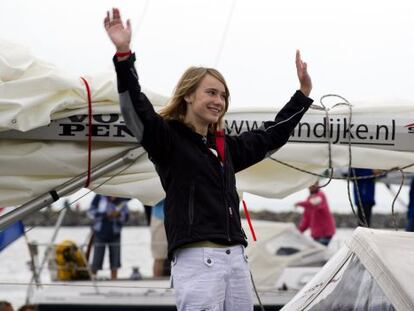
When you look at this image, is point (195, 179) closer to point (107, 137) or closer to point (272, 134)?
point (272, 134)

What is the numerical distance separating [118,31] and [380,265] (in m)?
1.49

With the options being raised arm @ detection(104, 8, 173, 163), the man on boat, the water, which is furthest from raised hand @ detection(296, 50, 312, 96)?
the man on boat

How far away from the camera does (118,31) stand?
3.77 m

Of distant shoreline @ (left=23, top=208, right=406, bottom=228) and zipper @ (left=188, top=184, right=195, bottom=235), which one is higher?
zipper @ (left=188, top=184, right=195, bottom=235)

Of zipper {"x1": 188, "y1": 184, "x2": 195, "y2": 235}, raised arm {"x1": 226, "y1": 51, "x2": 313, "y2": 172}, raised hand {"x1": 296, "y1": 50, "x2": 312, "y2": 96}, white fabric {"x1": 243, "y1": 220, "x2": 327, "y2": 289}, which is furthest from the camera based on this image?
white fabric {"x1": 243, "y1": 220, "x2": 327, "y2": 289}

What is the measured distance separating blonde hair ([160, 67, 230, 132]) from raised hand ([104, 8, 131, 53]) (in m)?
0.44

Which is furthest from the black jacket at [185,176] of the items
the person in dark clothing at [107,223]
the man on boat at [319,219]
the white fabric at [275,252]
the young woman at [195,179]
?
the man on boat at [319,219]

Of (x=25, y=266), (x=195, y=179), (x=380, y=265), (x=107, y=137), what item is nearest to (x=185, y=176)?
(x=195, y=179)

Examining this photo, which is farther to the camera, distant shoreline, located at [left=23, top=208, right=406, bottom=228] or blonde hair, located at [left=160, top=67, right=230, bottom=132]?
distant shoreline, located at [left=23, top=208, right=406, bottom=228]

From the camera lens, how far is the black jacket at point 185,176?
12.6ft

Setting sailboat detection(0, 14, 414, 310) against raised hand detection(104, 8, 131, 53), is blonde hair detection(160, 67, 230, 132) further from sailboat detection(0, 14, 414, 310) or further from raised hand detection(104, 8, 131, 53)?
sailboat detection(0, 14, 414, 310)

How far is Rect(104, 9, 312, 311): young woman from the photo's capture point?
383cm

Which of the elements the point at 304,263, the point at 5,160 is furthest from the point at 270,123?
the point at 304,263

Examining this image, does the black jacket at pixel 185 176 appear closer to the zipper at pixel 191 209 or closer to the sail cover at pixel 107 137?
the zipper at pixel 191 209
